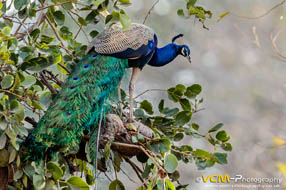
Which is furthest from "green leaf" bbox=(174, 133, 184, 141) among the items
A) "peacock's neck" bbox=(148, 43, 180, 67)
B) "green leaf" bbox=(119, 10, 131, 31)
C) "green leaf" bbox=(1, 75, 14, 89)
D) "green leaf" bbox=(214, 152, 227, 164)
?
"green leaf" bbox=(1, 75, 14, 89)

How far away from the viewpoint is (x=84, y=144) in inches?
67.7

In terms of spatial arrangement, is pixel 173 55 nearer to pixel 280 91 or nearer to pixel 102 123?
pixel 102 123

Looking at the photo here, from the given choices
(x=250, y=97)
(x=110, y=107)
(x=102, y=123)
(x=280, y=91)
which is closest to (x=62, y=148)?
(x=102, y=123)

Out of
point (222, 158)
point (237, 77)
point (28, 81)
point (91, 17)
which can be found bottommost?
point (237, 77)

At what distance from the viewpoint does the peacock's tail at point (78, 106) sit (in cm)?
153

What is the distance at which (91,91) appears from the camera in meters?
1.76

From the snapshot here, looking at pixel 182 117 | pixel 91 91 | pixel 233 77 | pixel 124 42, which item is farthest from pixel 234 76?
pixel 91 91

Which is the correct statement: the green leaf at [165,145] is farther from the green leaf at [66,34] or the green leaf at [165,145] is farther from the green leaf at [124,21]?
the green leaf at [66,34]

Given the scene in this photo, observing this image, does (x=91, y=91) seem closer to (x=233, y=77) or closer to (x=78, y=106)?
(x=78, y=106)

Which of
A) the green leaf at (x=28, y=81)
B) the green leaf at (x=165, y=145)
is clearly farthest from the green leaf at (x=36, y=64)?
the green leaf at (x=165, y=145)

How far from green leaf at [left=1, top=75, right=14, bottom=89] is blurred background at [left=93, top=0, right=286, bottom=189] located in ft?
11.9

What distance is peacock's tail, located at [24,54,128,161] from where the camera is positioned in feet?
5.01

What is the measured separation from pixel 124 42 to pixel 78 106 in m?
0.48

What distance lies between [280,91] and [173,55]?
10.9 feet
